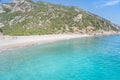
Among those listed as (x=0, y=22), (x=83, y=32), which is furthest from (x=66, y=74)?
(x=0, y=22)

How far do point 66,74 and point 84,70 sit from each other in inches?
145

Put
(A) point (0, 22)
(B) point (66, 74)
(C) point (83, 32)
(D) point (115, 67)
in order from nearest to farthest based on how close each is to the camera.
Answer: (B) point (66, 74)
(D) point (115, 67)
(C) point (83, 32)
(A) point (0, 22)

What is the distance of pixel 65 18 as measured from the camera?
15400cm

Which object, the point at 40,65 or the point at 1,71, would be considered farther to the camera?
the point at 40,65

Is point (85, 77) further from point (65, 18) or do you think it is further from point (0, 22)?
point (0, 22)

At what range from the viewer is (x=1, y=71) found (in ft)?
102

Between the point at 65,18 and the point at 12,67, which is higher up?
the point at 65,18

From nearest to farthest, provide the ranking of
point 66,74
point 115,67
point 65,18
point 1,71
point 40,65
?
point 66,74 → point 1,71 → point 115,67 → point 40,65 → point 65,18

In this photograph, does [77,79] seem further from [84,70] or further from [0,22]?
[0,22]

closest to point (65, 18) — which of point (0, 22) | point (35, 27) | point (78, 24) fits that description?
point (78, 24)

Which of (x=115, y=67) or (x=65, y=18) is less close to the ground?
(x=65, y=18)

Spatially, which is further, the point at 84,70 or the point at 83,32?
the point at 83,32

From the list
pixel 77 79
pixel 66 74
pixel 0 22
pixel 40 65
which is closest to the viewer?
pixel 77 79

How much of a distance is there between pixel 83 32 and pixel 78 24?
8.15 metres
